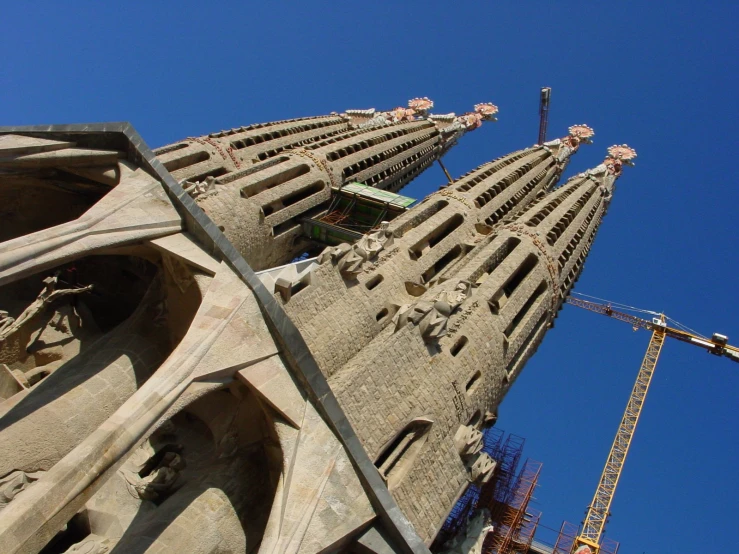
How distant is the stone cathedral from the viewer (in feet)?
37.5

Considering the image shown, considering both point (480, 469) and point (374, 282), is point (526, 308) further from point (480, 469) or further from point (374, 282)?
point (480, 469)

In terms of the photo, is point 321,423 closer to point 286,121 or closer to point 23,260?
point 23,260

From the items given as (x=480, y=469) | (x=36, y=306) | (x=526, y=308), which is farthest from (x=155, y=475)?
(x=526, y=308)

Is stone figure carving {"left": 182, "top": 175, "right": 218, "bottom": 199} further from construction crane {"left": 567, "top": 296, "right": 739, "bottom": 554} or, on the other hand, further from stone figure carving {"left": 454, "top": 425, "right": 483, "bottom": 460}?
construction crane {"left": 567, "top": 296, "right": 739, "bottom": 554}

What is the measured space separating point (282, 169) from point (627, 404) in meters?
27.4

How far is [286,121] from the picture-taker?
123 ft

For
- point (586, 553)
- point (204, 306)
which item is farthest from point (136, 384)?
point (586, 553)

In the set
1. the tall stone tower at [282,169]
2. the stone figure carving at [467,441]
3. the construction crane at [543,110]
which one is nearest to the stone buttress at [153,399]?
the stone figure carving at [467,441]

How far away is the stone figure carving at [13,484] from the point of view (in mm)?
11555

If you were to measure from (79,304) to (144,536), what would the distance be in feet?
20.8

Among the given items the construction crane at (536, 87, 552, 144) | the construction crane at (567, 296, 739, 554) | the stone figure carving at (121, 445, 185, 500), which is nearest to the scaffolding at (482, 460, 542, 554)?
the construction crane at (567, 296, 739, 554)

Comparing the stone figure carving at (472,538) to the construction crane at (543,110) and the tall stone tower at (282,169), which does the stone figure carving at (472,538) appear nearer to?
the tall stone tower at (282,169)

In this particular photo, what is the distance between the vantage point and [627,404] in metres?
44.5

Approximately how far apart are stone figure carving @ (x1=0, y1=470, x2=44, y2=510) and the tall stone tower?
10.9 m
